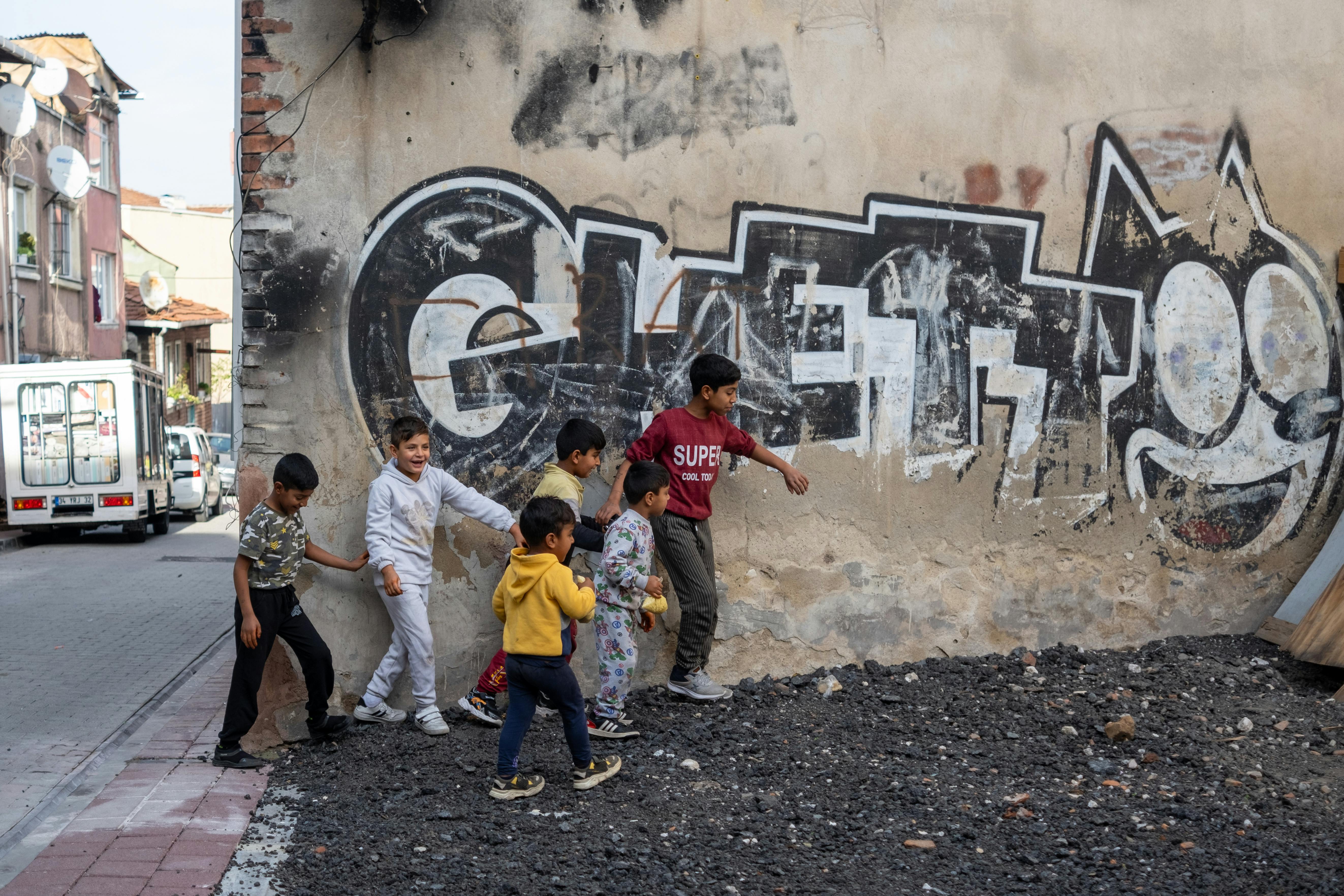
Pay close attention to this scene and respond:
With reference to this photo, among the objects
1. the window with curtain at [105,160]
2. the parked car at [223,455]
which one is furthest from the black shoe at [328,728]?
the window with curtain at [105,160]

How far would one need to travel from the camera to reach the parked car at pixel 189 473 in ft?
69.3

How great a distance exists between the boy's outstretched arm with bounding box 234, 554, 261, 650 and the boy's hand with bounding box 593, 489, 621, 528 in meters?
1.56

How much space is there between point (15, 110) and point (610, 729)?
62.9 feet

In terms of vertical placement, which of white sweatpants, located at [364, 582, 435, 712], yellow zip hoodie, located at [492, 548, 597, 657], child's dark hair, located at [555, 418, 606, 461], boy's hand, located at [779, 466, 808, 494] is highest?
child's dark hair, located at [555, 418, 606, 461]

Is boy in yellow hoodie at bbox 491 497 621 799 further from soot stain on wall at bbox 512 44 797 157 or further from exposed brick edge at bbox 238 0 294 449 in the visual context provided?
soot stain on wall at bbox 512 44 797 157

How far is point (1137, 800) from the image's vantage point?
417 cm

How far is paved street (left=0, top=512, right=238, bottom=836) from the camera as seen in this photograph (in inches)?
221

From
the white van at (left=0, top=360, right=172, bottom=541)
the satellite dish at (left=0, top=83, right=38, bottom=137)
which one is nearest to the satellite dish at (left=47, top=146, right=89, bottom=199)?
the satellite dish at (left=0, top=83, right=38, bottom=137)

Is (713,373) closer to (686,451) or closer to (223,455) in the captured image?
(686,451)

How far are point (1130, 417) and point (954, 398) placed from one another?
102 cm

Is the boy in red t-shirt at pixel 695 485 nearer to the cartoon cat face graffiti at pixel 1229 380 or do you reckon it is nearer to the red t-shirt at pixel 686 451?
the red t-shirt at pixel 686 451

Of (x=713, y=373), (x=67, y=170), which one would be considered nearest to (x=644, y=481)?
(x=713, y=373)

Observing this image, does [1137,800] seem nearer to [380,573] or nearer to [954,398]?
[954,398]

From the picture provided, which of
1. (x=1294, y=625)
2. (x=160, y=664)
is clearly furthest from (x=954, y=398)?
(x=160, y=664)
